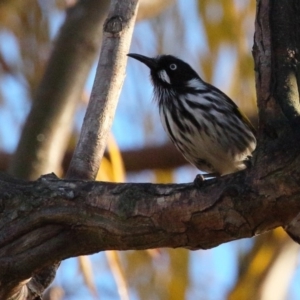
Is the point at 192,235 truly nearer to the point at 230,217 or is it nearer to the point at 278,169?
the point at 230,217

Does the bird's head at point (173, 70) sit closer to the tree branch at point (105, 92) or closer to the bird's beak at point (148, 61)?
the bird's beak at point (148, 61)

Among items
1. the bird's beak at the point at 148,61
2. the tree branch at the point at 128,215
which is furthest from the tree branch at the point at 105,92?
the bird's beak at the point at 148,61

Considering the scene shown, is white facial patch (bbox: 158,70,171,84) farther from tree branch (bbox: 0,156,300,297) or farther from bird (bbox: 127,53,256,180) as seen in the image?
tree branch (bbox: 0,156,300,297)

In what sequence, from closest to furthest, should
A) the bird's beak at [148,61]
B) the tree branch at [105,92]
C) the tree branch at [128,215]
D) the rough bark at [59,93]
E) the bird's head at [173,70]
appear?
the tree branch at [128,215]
the tree branch at [105,92]
the rough bark at [59,93]
the bird's beak at [148,61]
the bird's head at [173,70]

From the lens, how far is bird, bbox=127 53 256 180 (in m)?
4.24

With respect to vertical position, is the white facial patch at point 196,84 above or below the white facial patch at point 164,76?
below

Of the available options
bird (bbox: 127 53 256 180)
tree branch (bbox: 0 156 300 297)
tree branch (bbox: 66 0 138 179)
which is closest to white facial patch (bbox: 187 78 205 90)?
bird (bbox: 127 53 256 180)

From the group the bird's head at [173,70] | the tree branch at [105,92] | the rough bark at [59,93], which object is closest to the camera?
the tree branch at [105,92]

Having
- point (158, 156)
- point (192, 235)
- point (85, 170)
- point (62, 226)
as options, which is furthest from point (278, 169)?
point (158, 156)

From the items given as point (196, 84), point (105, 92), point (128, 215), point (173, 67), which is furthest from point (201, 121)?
point (128, 215)

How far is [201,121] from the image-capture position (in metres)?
4.31

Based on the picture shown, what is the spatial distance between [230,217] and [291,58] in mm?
696

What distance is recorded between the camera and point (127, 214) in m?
2.70

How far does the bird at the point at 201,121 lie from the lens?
4242mm
